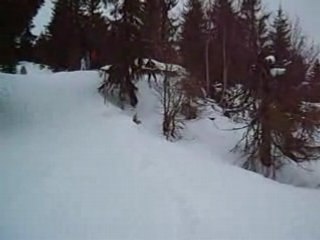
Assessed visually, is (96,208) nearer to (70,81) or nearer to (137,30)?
(137,30)

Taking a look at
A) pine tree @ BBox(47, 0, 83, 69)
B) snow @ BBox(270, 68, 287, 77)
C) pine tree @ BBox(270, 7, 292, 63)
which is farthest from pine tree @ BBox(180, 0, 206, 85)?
snow @ BBox(270, 68, 287, 77)

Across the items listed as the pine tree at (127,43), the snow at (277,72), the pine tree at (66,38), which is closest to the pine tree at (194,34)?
the pine tree at (66,38)

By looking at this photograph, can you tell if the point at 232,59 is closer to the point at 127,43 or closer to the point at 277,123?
the point at 127,43

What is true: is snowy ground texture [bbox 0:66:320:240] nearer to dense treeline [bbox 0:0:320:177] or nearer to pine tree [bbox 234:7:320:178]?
pine tree [bbox 234:7:320:178]

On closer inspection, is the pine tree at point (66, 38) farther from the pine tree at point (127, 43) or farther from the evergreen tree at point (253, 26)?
the pine tree at point (127, 43)

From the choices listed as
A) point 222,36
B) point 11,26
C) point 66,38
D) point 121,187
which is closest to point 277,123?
point 121,187

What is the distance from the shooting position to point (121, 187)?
32.5 ft

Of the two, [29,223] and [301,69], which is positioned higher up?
[301,69]

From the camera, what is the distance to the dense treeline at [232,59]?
1520 centimetres

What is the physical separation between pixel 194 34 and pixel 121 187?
17.2 m

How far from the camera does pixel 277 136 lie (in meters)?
15.2

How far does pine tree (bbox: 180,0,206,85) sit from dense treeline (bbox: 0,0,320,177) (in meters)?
0.05

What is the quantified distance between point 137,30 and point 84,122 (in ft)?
13.9

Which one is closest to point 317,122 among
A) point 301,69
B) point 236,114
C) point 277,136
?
point 277,136
